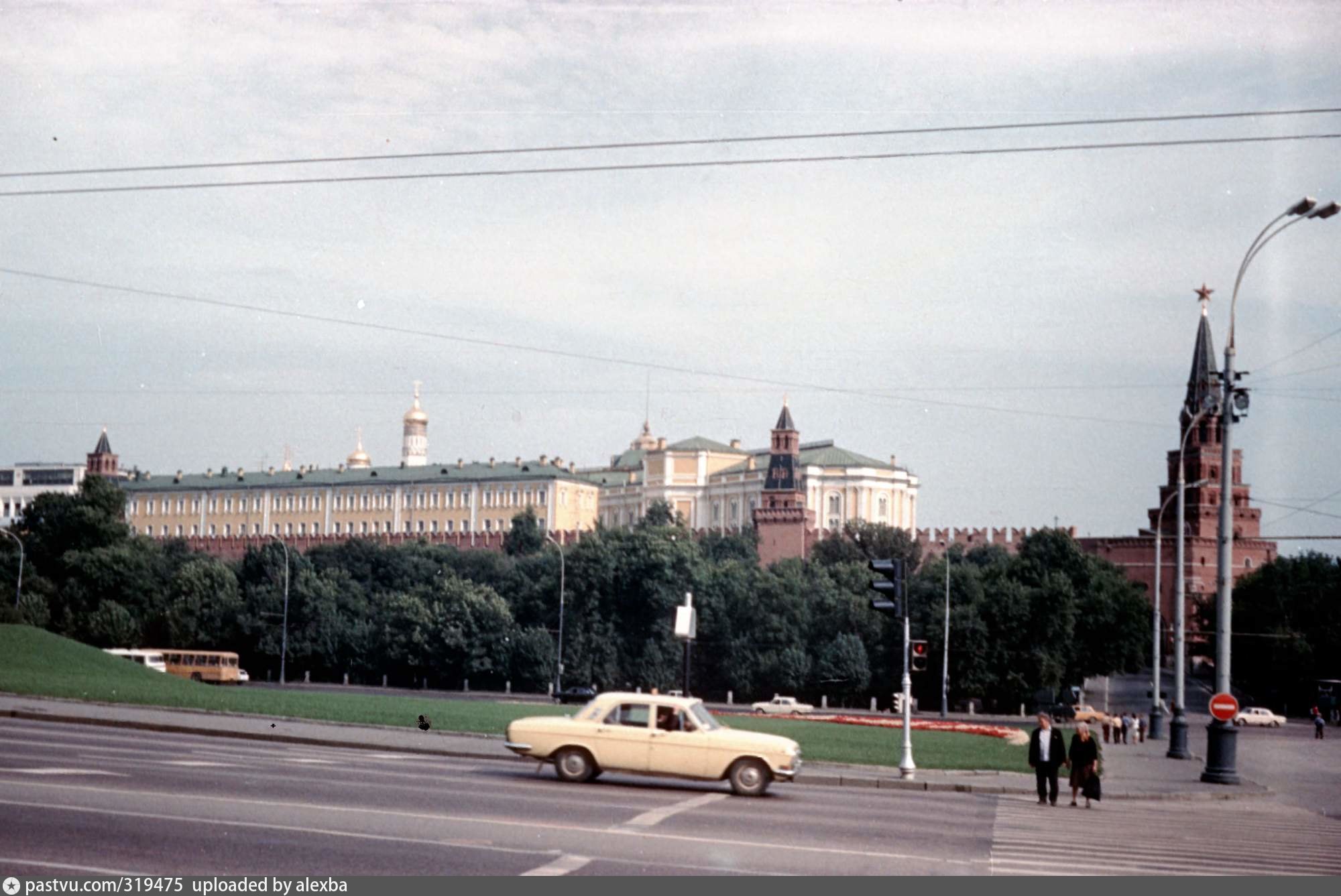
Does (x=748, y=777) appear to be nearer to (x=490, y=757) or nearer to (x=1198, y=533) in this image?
(x=490, y=757)

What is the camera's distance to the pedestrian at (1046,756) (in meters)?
20.8

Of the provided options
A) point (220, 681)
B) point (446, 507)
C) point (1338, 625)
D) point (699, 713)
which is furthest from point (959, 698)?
point (446, 507)

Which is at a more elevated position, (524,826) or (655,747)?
(655,747)

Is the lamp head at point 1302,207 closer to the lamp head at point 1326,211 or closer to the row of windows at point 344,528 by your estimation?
the lamp head at point 1326,211

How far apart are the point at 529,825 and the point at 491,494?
166 m

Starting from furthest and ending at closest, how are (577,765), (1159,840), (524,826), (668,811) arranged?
(577,765) → (668,811) → (1159,840) → (524,826)

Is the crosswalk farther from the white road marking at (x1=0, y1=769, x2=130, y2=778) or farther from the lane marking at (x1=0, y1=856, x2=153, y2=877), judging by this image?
the white road marking at (x1=0, y1=769, x2=130, y2=778)

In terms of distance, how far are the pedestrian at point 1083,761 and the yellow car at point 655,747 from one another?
4.13 m

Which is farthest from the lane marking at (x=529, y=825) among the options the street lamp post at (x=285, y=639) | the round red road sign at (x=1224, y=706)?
the street lamp post at (x=285, y=639)

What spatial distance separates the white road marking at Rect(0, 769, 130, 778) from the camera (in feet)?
55.6

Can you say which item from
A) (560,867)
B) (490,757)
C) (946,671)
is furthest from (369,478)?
(560,867)

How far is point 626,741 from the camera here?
19.1 meters

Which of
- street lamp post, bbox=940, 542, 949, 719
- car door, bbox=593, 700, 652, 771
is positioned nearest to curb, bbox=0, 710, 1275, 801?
car door, bbox=593, 700, 652, 771

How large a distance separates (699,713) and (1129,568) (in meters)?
115
